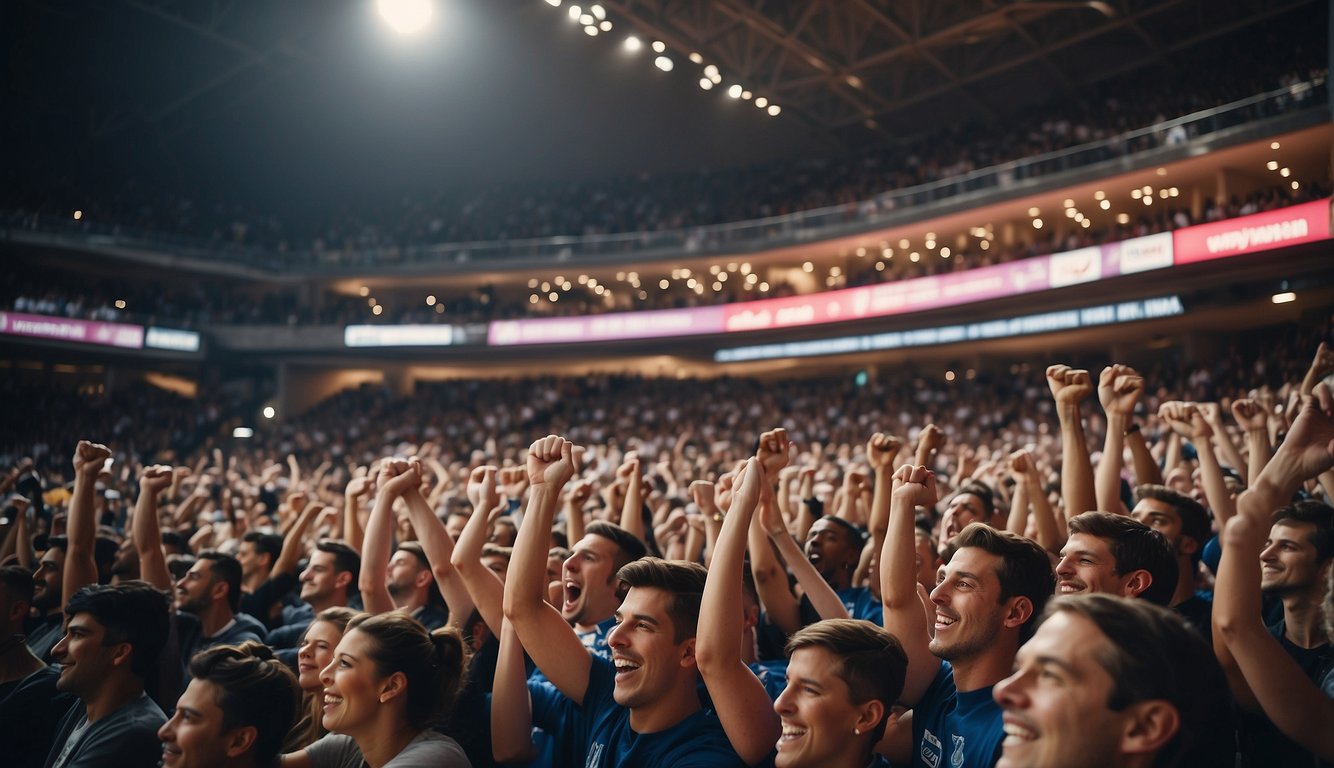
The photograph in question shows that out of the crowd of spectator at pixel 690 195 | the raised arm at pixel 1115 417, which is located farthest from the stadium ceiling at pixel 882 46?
the raised arm at pixel 1115 417

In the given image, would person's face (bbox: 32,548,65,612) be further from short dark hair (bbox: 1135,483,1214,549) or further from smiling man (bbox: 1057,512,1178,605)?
short dark hair (bbox: 1135,483,1214,549)

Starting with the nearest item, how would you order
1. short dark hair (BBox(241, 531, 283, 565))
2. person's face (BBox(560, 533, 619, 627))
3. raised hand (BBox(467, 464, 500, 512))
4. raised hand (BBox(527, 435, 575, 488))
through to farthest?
raised hand (BBox(527, 435, 575, 488))
raised hand (BBox(467, 464, 500, 512))
person's face (BBox(560, 533, 619, 627))
short dark hair (BBox(241, 531, 283, 565))

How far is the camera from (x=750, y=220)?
25.5 metres

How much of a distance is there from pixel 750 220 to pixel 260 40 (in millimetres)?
15354

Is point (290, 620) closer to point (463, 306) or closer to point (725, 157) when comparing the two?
point (463, 306)

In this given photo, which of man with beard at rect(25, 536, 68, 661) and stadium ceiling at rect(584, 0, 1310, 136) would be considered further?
stadium ceiling at rect(584, 0, 1310, 136)

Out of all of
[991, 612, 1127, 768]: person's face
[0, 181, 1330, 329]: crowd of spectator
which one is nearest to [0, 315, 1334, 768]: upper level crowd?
[991, 612, 1127, 768]: person's face

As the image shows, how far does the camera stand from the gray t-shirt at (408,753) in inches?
106

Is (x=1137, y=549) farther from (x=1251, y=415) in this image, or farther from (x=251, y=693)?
(x=251, y=693)

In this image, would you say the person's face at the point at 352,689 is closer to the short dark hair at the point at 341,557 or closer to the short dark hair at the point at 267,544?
the short dark hair at the point at 341,557

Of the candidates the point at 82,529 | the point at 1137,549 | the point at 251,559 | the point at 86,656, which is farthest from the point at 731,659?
the point at 251,559

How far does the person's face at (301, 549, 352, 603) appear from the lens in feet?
15.4

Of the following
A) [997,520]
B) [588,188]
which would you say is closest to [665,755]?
[997,520]

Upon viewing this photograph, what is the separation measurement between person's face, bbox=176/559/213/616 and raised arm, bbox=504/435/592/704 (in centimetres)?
263
